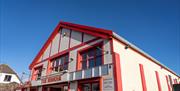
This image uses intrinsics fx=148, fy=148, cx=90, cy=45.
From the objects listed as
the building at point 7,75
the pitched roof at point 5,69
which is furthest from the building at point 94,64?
the pitched roof at point 5,69

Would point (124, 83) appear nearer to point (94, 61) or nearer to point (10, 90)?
point (94, 61)

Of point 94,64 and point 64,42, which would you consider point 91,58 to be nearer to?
point 94,64

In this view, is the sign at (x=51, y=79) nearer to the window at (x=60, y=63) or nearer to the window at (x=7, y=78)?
the window at (x=60, y=63)

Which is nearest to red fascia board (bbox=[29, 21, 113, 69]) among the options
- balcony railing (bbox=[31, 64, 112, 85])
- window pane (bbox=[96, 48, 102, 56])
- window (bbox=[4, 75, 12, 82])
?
window pane (bbox=[96, 48, 102, 56])

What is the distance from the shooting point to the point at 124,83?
10.7 metres

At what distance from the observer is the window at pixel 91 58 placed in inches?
493

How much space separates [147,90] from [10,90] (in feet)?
87.3

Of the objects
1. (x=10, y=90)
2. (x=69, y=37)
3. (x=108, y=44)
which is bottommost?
(x=10, y=90)

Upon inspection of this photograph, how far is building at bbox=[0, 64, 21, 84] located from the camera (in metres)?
37.3

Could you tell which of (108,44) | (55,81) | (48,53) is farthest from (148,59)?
(48,53)

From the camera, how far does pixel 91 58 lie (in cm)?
1318

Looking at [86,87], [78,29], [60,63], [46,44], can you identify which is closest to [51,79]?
[60,63]

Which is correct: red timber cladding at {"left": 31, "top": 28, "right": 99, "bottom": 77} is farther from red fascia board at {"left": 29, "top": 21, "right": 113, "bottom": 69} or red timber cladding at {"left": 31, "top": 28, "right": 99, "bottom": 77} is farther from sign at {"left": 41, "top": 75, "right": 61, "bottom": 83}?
sign at {"left": 41, "top": 75, "right": 61, "bottom": 83}

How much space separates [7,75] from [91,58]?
34086mm
